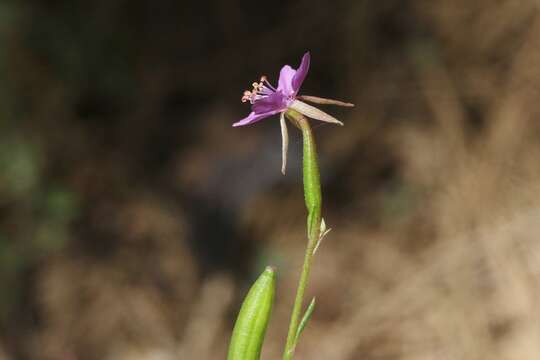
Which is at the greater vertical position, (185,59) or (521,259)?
(185,59)

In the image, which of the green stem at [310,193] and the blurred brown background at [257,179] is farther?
the blurred brown background at [257,179]

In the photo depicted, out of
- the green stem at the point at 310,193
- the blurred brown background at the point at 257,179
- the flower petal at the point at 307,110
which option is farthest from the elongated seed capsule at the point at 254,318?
the blurred brown background at the point at 257,179

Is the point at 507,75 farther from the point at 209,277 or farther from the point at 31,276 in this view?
the point at 31,276

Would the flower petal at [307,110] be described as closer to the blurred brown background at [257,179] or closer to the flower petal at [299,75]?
the flower petal at [299,75]

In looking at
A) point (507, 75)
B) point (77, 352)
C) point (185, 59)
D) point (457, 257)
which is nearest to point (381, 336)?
point (457, 257)

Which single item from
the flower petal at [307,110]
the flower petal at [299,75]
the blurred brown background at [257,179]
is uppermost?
the blurred brown background at [257,179]

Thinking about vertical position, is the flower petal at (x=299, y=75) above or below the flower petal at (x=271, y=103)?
above

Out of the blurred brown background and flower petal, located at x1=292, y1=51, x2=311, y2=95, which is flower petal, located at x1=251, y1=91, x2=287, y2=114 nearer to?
flower petal, located at x1=292, y1=51, x2=311, y2=95

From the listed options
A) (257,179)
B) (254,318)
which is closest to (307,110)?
(254,318)
